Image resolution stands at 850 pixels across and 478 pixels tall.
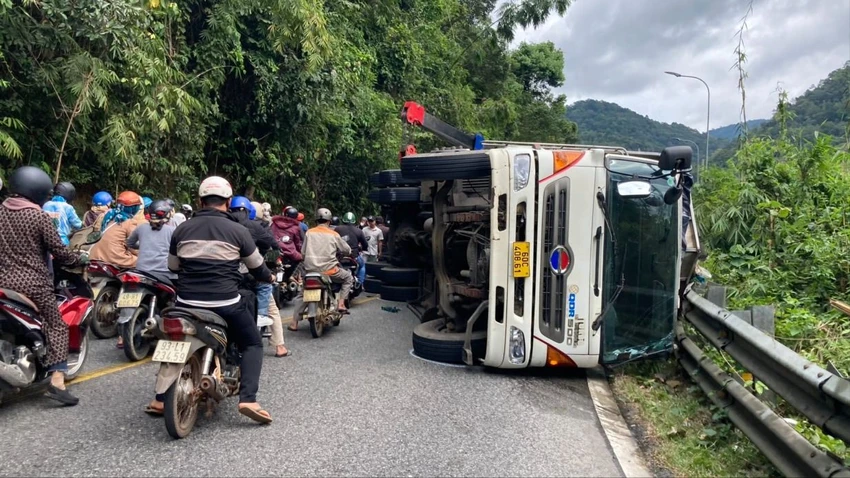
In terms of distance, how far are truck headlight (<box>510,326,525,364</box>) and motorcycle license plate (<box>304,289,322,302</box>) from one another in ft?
9.60

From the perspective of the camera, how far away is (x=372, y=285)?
34.9 feet

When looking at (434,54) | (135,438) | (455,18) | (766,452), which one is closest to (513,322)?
(766,452)

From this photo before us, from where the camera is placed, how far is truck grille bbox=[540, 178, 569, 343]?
6086mm

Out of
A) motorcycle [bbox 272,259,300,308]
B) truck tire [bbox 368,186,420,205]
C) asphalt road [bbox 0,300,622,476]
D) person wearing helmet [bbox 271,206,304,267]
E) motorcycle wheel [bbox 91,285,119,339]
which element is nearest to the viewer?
asphalt road [bbox 0,300,622,476]

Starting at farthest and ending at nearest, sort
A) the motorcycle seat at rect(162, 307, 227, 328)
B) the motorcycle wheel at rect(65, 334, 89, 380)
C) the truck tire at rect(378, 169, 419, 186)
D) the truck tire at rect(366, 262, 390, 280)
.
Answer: the truck tire at rect(366, 262, 390, 280) < the truck tire at rect(378, 169, 419, 186) < the motorcycle wheel at rect(65, 334, 89, 380) < the motorcycle seat at rect(162, 307, 227, 328)

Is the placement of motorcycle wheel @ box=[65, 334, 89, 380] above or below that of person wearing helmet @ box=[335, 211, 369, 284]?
below

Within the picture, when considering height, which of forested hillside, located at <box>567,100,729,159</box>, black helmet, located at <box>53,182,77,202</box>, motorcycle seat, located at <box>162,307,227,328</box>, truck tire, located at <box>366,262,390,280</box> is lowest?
truck tire, located at <box>366,262,390,280</box>

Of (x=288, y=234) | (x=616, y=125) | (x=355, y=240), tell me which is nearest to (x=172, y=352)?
(x=288, y=234)

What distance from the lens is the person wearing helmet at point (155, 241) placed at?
270 inches

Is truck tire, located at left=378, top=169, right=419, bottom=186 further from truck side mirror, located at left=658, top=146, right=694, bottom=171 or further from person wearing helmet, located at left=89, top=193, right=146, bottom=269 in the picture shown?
truck side mirror, located at left=658, top=146, right=694, bottom=171

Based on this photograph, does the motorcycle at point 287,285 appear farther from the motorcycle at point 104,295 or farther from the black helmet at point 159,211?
the black helmet at point 159,211

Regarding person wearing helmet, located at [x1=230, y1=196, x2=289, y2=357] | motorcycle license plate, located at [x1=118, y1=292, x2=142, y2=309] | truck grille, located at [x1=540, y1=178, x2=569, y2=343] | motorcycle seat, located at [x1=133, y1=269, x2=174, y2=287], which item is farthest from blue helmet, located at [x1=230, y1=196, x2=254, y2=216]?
truck grille, located at [x1=540, y1=178, x2=569, y2=343]

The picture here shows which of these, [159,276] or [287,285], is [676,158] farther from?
[287,285]

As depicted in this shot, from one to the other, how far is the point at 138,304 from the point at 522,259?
154 inches
